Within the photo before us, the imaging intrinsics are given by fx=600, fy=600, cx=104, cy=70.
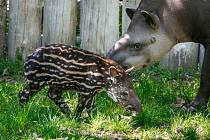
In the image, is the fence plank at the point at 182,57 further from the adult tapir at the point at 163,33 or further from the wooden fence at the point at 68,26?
the adult tapir at the point at 163,33

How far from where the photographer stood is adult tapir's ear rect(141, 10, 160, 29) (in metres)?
6.20

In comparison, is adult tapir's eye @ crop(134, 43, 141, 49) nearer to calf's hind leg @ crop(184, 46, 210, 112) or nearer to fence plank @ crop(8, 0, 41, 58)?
calf's hind leg @ crop(184, 46, 210, 112)

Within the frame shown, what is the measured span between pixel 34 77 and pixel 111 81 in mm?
717

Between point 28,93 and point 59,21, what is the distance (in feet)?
8.26

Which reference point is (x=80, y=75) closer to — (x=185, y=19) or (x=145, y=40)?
(x=145, y=40)

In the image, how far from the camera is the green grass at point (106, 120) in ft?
17.0

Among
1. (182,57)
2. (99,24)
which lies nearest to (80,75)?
(99,24)

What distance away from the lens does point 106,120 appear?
5.60m

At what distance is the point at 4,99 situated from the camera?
6.09 m

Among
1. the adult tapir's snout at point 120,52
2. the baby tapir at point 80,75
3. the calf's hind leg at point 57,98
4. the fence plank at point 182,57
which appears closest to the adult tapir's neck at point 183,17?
the adult tapir's snout at point 120,52

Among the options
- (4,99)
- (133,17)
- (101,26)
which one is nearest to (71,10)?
(101,26)

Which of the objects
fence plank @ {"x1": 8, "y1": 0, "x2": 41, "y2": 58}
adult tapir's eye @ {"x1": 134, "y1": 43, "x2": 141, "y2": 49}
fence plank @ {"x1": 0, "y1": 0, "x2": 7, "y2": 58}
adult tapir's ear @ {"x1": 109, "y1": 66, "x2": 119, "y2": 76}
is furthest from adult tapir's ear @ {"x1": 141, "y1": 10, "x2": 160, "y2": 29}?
fence plank @ {"x1": 0, "y1": 0, "x2": 7, "y2": 58}

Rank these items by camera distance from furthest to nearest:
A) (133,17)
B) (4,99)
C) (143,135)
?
(133,17), (4,99), (143,135)

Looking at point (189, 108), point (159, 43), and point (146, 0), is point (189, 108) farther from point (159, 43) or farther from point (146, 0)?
point (146, 0)
